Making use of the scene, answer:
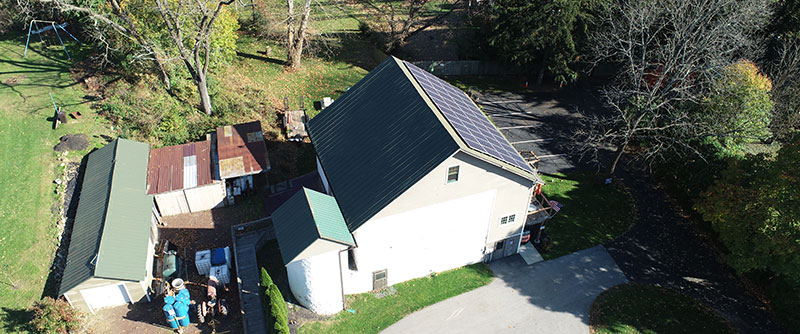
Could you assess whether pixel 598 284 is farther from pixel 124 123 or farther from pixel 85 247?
pixel 124 123

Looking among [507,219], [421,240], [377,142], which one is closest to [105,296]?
[377,142]

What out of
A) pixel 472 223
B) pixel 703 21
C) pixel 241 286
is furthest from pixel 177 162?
pixel 703 21

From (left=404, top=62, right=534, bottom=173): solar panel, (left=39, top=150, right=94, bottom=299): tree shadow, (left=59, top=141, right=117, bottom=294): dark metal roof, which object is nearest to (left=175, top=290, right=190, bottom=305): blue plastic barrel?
(left=59, top=141, right=117, bottom=294): dark metal roof

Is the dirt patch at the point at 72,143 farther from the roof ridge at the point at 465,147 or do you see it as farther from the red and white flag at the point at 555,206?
the red and white flag at the point at 555,206

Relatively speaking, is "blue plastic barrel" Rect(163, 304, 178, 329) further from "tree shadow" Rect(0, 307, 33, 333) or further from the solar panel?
the solar panel

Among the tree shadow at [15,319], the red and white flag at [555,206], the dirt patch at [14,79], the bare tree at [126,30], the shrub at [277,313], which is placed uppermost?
the bare tree at [126,30]

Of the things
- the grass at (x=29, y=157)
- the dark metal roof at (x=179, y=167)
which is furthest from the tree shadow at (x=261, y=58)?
the dark metal roof at (x=179, y=167)
